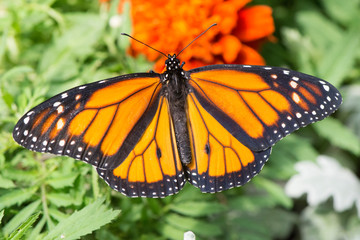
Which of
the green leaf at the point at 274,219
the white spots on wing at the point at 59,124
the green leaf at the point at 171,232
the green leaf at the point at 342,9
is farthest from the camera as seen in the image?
the green leaf at the point at 342,9

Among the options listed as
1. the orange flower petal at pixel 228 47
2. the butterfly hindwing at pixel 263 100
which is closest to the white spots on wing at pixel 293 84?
the butterfly hindwing at pixel 263 100

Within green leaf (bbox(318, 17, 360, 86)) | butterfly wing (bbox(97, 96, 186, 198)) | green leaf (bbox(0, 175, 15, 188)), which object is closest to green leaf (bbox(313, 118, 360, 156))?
green leaf (bbox(318, 17, 360, 86))

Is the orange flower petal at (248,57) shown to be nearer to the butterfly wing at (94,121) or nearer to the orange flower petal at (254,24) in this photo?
the orange flower petal at (254,24)

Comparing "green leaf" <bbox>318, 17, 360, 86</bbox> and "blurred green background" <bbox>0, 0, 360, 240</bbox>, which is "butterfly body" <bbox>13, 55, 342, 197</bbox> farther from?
"green leaf" <bbox>318, 17, 360, 86</bbox>

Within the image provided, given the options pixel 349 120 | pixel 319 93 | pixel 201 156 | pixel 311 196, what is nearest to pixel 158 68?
pixel 201 156

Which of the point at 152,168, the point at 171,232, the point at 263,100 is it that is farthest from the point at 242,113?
the point at 171,232

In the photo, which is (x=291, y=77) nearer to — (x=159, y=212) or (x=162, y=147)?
(x=162, y=147)
